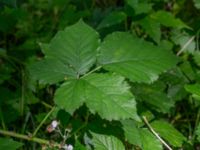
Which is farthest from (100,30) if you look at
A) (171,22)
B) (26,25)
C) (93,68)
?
(93,68)

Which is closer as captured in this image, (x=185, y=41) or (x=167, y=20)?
(x=167, y=20)

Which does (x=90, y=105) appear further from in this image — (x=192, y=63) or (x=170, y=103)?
(x=192, y=63)

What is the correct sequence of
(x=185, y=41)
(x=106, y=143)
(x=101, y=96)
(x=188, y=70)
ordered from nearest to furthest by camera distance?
(x=101, y=96) → (x=106, y=143) → (x=188, y=70) → (x=185, y=41)

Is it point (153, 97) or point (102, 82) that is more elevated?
point (102, 82)

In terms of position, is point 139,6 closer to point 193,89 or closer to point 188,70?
point 188,70

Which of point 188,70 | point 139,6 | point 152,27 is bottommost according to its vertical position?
point 188,70

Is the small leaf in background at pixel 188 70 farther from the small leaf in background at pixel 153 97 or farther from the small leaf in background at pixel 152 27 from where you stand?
the small leaf in background at pixel 153 97

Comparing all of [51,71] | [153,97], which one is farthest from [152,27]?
[51,71]

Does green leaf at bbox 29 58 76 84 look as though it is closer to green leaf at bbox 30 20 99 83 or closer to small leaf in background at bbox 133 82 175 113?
green leaf at bbox 30 20 99 83
